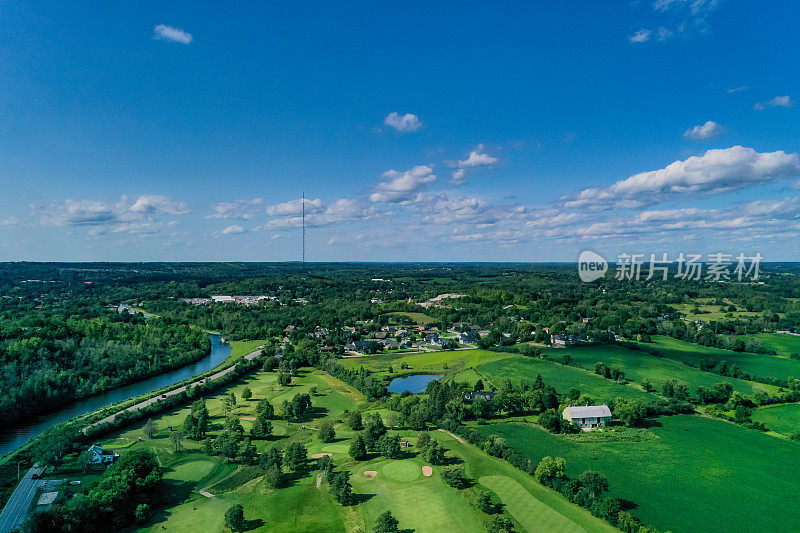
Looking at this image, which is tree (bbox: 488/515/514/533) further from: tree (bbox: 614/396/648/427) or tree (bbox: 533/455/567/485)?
tree (bbox: 614/396/648/427)

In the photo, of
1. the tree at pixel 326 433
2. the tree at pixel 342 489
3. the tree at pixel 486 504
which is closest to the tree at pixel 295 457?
the tree at pixel 326 433

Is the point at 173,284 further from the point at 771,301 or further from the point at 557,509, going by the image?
the point at 771,301

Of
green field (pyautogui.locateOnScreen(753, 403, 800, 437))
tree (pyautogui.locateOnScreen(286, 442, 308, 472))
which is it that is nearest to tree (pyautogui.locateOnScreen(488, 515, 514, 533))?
tree (pyautogui.locateOnScreen(286, 442, 308, 472))

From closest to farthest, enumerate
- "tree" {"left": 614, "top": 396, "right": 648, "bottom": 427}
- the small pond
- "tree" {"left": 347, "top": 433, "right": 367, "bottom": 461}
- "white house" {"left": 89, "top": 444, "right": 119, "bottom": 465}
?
"white house" {"left": 89, "top": 444, "right": 119, "bottom": 465} → "tree" {"left": 347, "top": 433, "right": 367, "bottom": 461} → "tree" {"left": 614, "top": 396, "right": 648, "bottom": 427} → the small pond

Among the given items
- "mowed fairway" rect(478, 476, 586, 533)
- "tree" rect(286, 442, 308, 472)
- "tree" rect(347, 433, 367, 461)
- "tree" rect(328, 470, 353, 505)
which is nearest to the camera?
"mowed fairway" rect(478, 476, 586, 533)

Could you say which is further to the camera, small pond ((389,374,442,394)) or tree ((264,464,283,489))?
small pond ((389,374,442,394))

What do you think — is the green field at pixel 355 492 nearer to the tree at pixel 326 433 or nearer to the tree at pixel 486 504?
the tree at pixel 486 504
